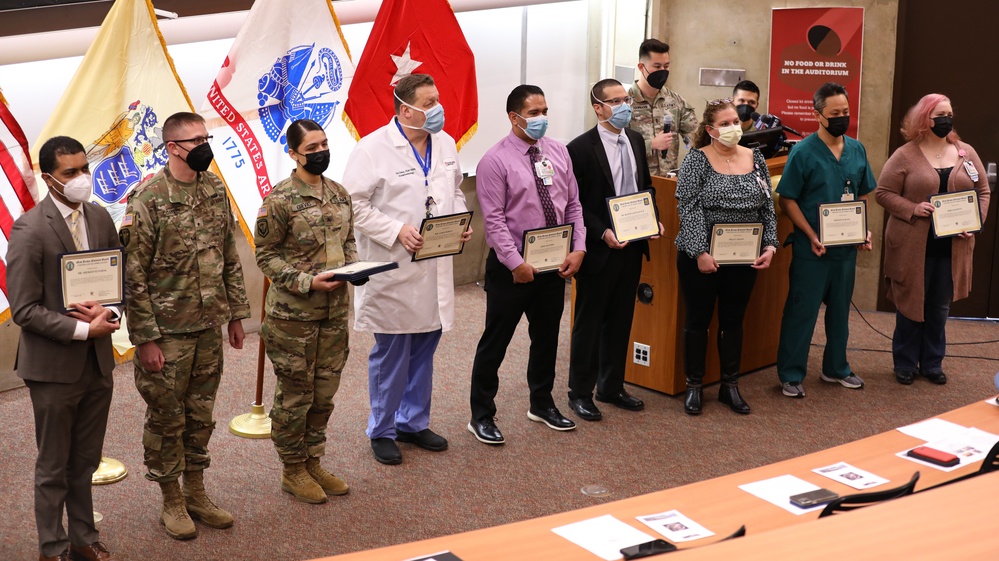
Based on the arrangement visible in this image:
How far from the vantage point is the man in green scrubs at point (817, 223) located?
230 inches

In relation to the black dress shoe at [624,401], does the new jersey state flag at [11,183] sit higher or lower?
higher

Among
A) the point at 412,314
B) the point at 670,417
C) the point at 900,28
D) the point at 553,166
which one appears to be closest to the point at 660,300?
the point at 670,417

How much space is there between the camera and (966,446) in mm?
3605

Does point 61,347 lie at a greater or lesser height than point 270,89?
lesser

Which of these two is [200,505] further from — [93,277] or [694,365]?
[694,365]

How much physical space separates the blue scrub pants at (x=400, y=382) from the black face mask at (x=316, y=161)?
0.95 metres

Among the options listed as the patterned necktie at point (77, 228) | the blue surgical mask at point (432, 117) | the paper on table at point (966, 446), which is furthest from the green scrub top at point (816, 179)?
the patterned necktie at point (77, 228)

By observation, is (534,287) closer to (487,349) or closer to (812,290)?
(487,349)

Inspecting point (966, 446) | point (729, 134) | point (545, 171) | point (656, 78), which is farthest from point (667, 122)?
point (966, 446)

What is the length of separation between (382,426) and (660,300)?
1.75 m

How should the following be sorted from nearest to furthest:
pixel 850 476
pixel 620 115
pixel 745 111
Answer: pixel 850 476 → pixel 620 115 → pixel 745 111

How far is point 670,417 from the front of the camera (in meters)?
5.74

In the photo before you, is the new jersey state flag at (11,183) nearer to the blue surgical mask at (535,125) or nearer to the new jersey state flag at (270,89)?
the new jersey state flag at (270,89)

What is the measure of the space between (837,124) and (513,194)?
1872 millimetres
